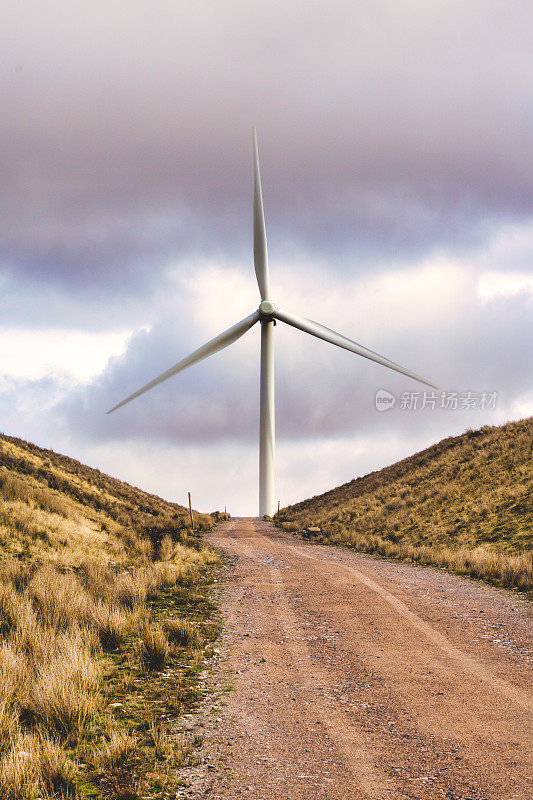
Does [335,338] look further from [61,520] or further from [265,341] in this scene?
[61,520]

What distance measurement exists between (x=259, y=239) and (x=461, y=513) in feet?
83.9

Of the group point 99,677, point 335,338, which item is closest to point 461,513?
point 335,338

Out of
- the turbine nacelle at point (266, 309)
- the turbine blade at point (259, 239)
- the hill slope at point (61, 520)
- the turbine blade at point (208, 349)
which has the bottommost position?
the hill slope at point (61, 520)

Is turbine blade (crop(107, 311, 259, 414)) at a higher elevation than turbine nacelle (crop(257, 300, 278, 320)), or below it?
below

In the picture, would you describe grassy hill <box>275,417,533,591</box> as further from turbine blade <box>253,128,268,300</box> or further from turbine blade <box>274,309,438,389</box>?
turbine blade <box>253,128,268,300</box>

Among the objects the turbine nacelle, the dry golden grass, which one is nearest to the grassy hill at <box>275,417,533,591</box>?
the dry golden grass

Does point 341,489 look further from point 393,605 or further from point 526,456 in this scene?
point 393,605

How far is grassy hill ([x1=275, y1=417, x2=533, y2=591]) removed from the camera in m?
21.4

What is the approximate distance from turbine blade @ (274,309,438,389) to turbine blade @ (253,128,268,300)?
274 centimetres

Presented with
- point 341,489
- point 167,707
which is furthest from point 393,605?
point 341,489

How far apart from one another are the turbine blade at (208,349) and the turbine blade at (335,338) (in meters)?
2.59

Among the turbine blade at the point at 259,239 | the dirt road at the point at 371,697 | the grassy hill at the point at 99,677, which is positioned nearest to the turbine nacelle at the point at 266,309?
the turbine blade at the point at 259,239

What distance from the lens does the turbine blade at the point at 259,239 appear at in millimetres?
42375

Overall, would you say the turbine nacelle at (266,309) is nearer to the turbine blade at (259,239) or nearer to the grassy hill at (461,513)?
the turbine blade at (259,239)
